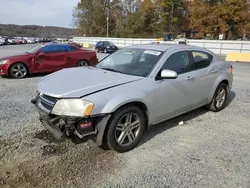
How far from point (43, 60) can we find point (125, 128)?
6.83 m

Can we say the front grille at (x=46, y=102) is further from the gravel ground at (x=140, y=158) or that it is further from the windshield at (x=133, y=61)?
the windshield at (x=133, y=61)

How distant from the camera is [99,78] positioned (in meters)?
3.21

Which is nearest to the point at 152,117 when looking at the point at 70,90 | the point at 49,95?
the point at 70,90

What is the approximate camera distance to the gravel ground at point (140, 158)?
2.55 meters

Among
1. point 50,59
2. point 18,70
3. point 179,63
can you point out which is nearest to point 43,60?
point 50,59

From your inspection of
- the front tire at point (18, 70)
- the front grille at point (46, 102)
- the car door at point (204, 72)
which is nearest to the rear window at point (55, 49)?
the front tire at point (18, 70)

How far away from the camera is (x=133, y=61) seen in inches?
150

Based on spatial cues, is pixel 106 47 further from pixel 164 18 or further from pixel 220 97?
pixel 164 18

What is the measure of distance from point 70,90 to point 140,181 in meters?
1.46

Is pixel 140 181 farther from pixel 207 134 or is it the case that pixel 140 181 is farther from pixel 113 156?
pixel 207 134

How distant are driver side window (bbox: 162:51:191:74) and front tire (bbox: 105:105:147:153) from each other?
0.99m

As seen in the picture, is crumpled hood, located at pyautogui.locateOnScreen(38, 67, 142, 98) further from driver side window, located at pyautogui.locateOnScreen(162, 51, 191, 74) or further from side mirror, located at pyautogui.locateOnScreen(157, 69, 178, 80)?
driver side window, located at pyautogui.locateOnScreen(162, 51, 191, 74)

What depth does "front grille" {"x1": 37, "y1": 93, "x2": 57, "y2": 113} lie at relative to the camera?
2.82 metres

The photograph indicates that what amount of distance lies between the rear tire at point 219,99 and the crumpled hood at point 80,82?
7.85 ft
